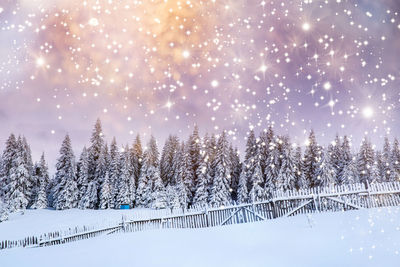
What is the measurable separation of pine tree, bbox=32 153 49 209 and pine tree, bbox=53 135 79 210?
2846 mm

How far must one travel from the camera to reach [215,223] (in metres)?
18.9

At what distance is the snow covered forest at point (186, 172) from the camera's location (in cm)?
3906

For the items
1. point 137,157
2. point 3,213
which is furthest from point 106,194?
point 3,213

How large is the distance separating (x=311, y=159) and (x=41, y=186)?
4485cm

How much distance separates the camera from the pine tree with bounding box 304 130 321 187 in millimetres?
44406

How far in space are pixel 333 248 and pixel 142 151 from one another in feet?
147

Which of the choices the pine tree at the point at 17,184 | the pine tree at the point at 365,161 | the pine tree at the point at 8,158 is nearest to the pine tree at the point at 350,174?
the pine tree at the point at 365,161

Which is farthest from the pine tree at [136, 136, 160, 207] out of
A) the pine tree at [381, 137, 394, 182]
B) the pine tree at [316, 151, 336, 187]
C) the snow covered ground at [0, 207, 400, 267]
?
the pine tree at [381, 137, 394, 182]

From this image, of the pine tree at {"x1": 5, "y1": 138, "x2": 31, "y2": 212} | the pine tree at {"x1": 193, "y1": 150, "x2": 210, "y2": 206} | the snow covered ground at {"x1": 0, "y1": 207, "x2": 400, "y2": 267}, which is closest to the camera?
the snow covered ground at {"x1": 0, "y1": 207, "x2": 400, "y2": 267}

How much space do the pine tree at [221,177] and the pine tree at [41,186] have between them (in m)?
26.7

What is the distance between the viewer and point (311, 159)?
45625 millimetres

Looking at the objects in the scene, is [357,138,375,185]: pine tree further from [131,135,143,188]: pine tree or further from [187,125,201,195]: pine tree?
[131,135,143,188]: pine tree

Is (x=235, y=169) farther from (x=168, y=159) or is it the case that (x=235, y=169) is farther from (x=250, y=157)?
(x=168, y=159)

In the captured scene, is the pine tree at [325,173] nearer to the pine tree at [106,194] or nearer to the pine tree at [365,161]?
the pine tree at [365,161]
